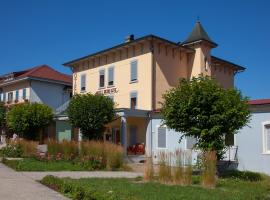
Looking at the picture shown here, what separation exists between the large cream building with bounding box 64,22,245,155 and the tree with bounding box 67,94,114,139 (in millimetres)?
1019

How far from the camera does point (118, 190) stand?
35.2 feet

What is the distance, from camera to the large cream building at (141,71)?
28516mm

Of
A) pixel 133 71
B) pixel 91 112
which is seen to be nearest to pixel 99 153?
pixel 91 112

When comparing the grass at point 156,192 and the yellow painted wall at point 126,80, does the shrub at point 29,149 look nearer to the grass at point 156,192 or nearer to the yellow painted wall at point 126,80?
the yellow painted wall at point 126,80

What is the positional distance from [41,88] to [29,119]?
41.1 ft

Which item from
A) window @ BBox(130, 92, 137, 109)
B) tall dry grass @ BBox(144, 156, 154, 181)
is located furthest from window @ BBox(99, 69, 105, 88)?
tall dry grass @ BBox(144, 156, 154, 181)

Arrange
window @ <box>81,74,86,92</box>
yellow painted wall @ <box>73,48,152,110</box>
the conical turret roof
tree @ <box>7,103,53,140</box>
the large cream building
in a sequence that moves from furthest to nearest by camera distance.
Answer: window @ <box>81,74,86,92</box> → tree @ <box>7,103,53,140</box> → the conical turret roof → yellow painted wall @ <box>73,48,152,110</box> → the large cream building

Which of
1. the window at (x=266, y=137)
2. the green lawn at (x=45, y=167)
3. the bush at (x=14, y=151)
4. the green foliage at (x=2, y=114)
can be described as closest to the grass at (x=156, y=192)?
the green lawn at (x=45, y=167)

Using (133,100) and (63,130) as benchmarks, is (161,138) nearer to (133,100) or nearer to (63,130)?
(133,100)

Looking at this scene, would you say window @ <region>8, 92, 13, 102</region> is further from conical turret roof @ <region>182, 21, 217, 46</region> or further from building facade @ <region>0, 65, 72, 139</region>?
conical turret roof @ <region>182, 21, 217, 46</region>

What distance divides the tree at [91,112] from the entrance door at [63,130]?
8811 mm

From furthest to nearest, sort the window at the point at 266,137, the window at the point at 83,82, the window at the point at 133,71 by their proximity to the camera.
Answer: the window at the point at 83,82
the window at the point at 133,71
the window at the point at 266,137

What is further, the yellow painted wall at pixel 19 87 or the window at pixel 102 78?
the yellow painted wall at pixel 19 87

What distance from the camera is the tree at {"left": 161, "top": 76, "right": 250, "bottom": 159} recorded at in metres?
16.2
